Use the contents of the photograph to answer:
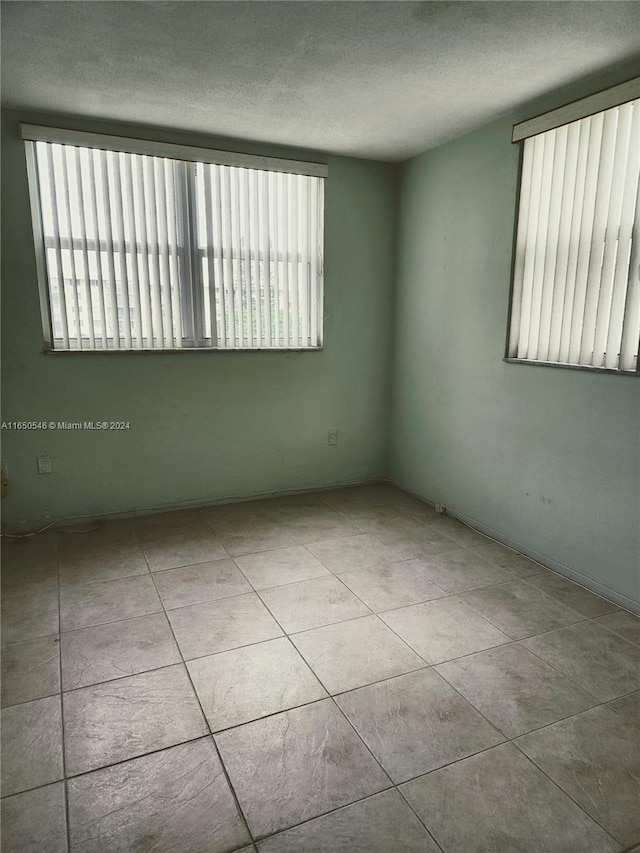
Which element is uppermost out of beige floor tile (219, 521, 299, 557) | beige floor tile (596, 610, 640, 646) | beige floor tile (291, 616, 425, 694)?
beige floor tile (596, 610, 640, 646)

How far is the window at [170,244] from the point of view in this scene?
3.17 metres

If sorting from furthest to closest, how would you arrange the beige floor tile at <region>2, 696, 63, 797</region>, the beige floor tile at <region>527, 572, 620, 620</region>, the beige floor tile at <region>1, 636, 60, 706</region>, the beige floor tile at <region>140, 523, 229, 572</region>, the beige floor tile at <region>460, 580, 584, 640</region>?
the beige floor tile at <region>140, 523, 229, 572</region>
the beige floor tile at <region>527, 572, 620, 620</region>
the beige floor tile at <region>460, 580, 584, 640</region>
the beige floor tile at <region>1, 636, 60, 706</region>
the beige floor tile at <region>2, 696, 63, 797</region>

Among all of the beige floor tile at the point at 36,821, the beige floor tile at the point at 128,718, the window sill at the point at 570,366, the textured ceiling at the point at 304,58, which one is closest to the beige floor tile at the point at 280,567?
the beige floor tile at the point at 128,718

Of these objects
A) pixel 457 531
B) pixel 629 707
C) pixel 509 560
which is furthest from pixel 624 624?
pixel 457 531

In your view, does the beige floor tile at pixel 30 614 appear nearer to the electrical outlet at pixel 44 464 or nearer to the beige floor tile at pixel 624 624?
the electrical outlet at pixel 44 464

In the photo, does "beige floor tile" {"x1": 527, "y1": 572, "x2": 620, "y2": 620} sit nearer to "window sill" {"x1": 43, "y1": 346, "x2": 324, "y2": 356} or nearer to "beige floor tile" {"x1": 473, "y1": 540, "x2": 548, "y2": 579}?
"beige floor tile" {"x1": 473, "y1": 540, "x2": 548, "y2": 579}

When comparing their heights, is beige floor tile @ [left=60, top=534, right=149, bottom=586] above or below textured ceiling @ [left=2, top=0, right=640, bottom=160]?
below

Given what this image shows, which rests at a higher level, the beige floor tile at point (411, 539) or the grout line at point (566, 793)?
the beige floor tile at point (411, 539)

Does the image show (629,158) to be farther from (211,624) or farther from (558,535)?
(211,624)

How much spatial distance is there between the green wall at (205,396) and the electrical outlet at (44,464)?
0.13 ft

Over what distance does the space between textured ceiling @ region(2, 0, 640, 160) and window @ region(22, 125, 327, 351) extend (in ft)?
0.98

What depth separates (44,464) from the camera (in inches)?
133

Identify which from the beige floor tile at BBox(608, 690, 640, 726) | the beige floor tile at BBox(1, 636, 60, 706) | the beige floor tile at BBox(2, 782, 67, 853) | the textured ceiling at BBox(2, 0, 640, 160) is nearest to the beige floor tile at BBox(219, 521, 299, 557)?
the beige floor tile at BBox(1, 636, 60, 706)

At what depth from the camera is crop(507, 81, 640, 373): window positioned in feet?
7.94
